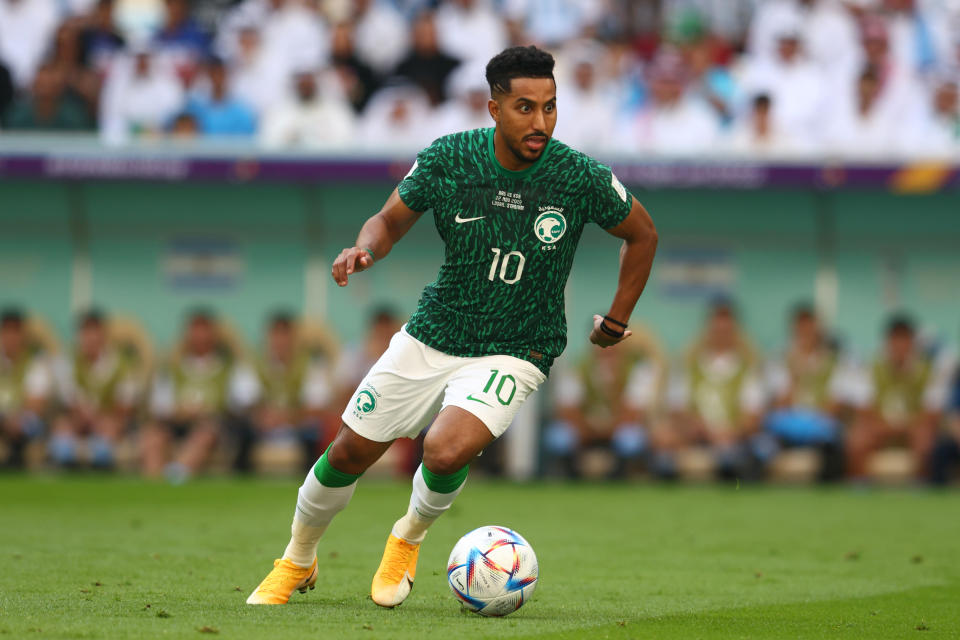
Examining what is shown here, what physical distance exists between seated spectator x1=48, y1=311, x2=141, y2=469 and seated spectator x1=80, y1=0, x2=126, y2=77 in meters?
3.78

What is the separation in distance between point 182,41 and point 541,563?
41.2 feet

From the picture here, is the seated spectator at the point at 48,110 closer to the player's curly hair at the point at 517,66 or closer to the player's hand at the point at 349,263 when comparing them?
the player's curly hair at the point at 517,66

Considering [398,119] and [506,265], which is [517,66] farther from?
[398,119]

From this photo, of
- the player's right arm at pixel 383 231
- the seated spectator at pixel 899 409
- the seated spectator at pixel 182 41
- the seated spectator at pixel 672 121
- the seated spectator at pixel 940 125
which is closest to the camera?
the player's right arm at pixel 383 231

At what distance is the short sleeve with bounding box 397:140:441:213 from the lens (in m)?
6.84

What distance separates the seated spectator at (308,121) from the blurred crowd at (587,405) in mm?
2143

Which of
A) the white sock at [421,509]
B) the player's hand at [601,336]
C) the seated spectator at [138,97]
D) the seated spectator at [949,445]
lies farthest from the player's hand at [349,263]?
the seated spectator at [138,97]

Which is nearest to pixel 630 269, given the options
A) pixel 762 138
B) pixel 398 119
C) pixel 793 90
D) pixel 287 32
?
pixel 762 138

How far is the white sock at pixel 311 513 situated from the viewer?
6.91 metres

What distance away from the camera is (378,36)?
63.1ft

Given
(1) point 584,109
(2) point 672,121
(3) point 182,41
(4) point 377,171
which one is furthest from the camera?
(3) point 182,41

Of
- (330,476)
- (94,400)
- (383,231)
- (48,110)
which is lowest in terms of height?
(94,400)

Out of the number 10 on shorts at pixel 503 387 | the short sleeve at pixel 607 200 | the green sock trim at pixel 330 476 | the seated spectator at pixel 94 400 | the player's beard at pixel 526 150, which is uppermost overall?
the player's beard at pixel 526 150

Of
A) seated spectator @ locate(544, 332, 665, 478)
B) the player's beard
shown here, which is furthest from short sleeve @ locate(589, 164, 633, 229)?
seated spectator @ locate(544, 332, 665, 478)
